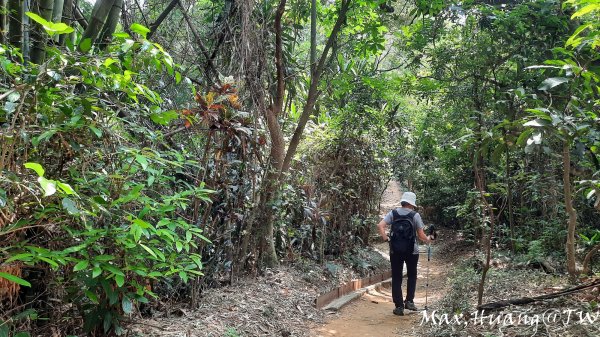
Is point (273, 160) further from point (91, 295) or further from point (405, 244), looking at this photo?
point (91, 295)

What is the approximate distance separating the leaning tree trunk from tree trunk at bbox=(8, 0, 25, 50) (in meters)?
0.09

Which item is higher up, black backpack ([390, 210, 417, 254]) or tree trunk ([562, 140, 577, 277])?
tree trunk ([562, 140, 577, 277])

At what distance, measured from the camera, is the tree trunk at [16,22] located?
3492 millimetres

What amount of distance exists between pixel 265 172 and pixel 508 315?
3.50 metres

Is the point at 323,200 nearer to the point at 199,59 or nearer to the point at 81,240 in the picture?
the point at 199,59

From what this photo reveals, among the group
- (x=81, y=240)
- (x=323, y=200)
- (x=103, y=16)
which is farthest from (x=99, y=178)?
(x=323, y=200)

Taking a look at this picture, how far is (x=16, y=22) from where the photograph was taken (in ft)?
11.8

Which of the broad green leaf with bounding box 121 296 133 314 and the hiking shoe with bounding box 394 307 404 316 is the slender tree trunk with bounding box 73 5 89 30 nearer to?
the broad green leaf with bounding box 121 296 133 314

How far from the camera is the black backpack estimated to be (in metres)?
6.34

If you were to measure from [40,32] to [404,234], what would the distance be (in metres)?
4.80

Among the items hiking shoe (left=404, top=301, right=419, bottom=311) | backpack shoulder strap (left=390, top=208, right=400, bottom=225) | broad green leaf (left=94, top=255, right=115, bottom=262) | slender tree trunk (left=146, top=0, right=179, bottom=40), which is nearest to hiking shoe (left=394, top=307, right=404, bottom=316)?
Result: hiking shoe (left=404, top=301, right=419, bottom=311)

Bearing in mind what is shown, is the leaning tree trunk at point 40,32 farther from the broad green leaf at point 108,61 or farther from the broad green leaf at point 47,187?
the broad green leaf at point 47,187

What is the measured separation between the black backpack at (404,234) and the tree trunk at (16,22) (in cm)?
480

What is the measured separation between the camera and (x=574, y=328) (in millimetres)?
3715
